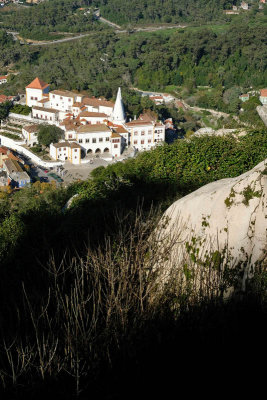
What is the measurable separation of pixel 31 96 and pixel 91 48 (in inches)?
489

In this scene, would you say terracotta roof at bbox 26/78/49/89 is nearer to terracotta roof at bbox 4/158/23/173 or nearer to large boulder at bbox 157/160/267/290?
terracotta roof at bbox 4/158/23/173

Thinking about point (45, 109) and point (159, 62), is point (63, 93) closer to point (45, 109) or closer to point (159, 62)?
point (45, 109)

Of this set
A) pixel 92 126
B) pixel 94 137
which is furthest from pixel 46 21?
pixel 94 137

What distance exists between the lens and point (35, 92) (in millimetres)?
32000

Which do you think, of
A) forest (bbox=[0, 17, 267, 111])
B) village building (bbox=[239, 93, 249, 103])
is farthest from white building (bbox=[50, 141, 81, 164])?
village building (bbox=[239, 93, 249, 103])

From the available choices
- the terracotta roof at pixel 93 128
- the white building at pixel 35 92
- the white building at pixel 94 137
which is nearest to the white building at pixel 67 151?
the white building at pixel 94 137

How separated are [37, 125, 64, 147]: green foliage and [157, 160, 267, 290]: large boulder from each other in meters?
22.1

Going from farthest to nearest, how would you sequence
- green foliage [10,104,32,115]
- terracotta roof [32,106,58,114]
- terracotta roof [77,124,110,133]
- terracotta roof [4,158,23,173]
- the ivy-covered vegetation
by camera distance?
the ivy-covered vegetation
green foliage [10,104,32,115]
terracotta roof [32,106,58,114]
terracotta roof [77,124,110,133]
terracotta roof [4,158,23,173]

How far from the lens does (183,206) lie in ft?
15.3

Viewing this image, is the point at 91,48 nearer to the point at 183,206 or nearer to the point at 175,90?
the point at 175,90

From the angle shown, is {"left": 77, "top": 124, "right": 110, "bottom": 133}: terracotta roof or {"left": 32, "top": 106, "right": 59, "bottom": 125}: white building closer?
{"left": 77, "top": 124, "right": 110, "bottom": 133}: terracotta roof

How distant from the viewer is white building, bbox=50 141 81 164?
978 inches

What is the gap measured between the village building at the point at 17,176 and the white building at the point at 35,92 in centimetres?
1048

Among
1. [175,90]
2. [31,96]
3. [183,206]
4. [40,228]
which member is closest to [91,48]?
[175,90]
